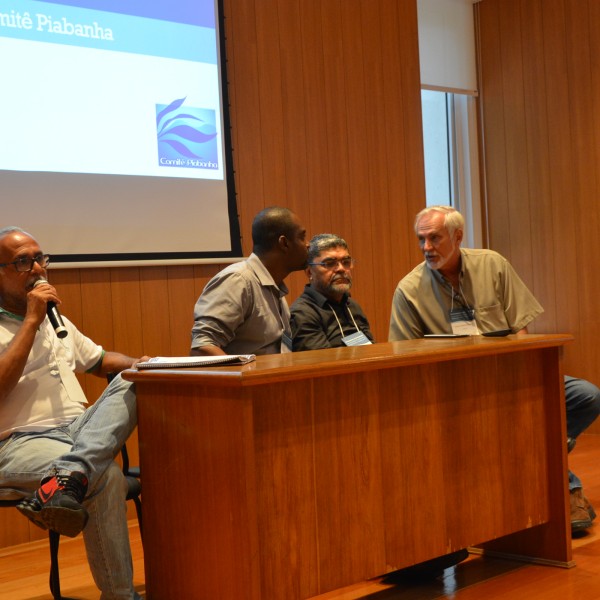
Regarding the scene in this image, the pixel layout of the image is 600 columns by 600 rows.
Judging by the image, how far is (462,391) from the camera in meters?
2.70

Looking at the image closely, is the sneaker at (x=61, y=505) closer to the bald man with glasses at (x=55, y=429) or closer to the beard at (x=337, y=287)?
the bald man with glasses at (x=55, y=429)

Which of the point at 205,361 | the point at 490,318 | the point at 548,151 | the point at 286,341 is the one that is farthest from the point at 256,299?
the point at 548,151

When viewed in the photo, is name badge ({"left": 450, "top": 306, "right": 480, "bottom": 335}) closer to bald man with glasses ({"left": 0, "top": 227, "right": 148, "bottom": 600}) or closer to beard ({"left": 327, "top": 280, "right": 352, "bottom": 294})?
beard ({"left": 327, "top": 280, "right": 352, "bottom": 294})

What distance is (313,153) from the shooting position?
471cm

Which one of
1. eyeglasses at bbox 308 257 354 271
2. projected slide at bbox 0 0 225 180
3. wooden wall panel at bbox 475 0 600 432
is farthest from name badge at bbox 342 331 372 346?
wooden wall panel at bbox 475 0 600 432

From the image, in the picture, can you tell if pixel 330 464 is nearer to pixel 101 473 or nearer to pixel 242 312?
pixel 101 473

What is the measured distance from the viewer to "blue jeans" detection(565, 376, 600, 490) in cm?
341

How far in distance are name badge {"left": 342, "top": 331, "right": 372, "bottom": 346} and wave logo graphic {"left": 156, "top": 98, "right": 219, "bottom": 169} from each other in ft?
4.56

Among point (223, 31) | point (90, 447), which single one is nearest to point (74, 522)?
point (90, 447)

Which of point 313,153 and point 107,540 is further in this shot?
point 313,153

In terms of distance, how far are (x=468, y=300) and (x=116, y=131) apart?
1.83 m

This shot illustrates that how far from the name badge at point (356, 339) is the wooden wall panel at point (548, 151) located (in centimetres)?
292

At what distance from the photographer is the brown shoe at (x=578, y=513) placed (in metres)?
3.29

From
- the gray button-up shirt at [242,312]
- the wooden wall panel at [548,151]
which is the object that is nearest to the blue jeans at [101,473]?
the gray button-up shirt at [242,312]
